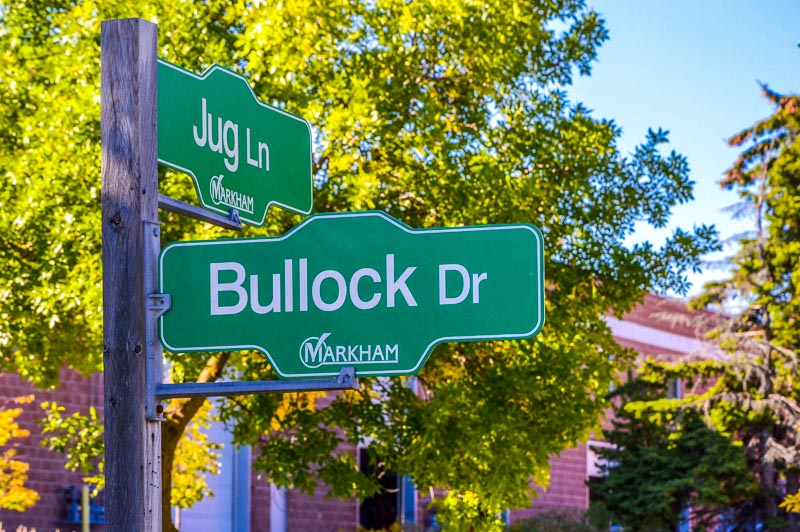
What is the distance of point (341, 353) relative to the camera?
4797 mm

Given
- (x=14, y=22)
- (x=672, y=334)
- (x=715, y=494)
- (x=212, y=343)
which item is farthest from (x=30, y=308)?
(x=672, y=334)

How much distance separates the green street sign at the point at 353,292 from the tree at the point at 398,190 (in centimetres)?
782

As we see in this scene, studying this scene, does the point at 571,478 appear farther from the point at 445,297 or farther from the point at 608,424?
the point at 445,297

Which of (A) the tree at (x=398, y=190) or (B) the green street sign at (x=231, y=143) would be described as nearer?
(B) the green street sign at (x=231, y=143)

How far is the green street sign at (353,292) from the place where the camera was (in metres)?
4.63

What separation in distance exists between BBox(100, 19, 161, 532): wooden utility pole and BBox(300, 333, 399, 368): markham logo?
55 cm

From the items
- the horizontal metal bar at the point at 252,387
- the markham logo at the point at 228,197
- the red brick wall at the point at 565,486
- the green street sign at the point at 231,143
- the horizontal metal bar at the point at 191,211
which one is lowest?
the red brick wall at the point at 565,486

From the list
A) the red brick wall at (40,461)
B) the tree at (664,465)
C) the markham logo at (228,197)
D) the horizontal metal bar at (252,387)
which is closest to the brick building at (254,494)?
the red brick wall at (40,461)

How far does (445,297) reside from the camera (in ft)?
15.3

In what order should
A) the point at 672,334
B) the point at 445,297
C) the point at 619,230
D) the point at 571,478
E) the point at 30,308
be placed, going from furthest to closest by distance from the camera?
the point at 672,334
the point at 571,478
the point at 619,230
the point at 30,308
the point at 445,297

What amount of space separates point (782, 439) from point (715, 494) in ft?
7.15

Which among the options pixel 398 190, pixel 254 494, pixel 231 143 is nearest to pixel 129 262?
pixel 231 143

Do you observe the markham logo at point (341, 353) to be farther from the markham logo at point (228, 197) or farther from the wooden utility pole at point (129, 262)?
the markham logo at point (228, 197)

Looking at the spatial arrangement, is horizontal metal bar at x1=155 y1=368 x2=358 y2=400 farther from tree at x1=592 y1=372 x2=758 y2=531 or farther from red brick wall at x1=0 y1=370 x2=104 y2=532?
tree at x1=592 y1=372 x2=758 y2=531
